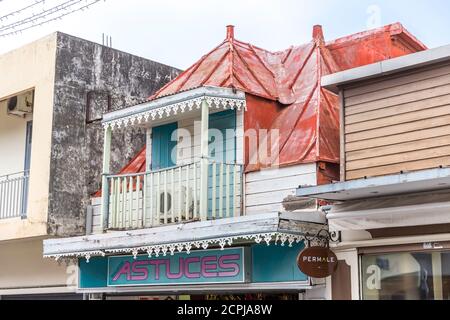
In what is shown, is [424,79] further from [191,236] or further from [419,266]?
[191,236]

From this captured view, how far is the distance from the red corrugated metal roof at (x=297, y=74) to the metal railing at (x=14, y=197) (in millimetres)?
3447

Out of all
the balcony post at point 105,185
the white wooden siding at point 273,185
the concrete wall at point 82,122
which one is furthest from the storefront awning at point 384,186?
the concrete wall at point 82,122

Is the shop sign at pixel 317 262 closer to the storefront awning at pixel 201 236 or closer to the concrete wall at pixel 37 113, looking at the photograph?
the storefront awning at pixel 201 236

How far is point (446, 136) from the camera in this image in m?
8.55

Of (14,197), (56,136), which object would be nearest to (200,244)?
(56,136)

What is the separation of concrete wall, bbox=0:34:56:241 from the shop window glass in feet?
19.6

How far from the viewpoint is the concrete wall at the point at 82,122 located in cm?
1302

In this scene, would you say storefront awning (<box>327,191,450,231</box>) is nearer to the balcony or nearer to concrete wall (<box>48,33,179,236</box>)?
the balcony

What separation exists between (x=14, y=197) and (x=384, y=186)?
327 inches

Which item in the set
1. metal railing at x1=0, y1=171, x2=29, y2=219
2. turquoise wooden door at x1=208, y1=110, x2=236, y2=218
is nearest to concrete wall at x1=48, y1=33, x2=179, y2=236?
metal railing at x1=0, y1=171, x2=29, y2=219

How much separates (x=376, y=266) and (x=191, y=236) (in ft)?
8.13

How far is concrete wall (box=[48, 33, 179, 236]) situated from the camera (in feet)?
42.7

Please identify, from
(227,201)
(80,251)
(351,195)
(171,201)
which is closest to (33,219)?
(80,251)

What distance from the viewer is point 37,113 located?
43.9ft
